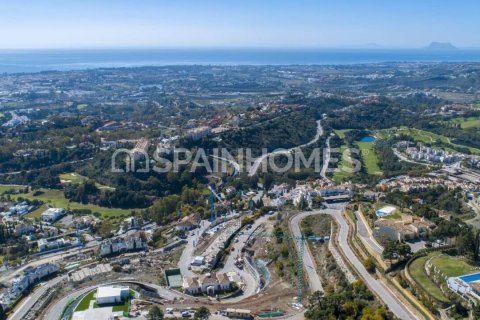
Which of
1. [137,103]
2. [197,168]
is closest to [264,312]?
[197,168]

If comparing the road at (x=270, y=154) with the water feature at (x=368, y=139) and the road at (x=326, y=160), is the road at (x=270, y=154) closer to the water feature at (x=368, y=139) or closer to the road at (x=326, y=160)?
the road at (x=326, y=160)

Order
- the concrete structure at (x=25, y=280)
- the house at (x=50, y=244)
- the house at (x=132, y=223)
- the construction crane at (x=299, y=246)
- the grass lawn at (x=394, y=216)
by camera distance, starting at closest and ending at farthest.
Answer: the construction crane at (x=299, y=246) < the concrete structure at (x=25, y=280) < the grass lawn at (x=394, y=216) < the house at (x=50, y=244) < the house at (x=132, y=223)

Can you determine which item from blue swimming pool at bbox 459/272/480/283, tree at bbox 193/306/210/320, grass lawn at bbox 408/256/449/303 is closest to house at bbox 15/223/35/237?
tree at bbox 193/306/210/320

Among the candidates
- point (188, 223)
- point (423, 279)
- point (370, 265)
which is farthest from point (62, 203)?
point (423, 279)

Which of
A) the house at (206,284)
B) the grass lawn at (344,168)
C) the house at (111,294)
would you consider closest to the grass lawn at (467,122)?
the grass lawn at (344,168)

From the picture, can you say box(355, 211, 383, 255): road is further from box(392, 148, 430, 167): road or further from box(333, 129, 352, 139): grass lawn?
box(333, 129, 352, 139): grass lawn

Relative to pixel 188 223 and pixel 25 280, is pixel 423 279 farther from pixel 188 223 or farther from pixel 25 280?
pixel 25 280
